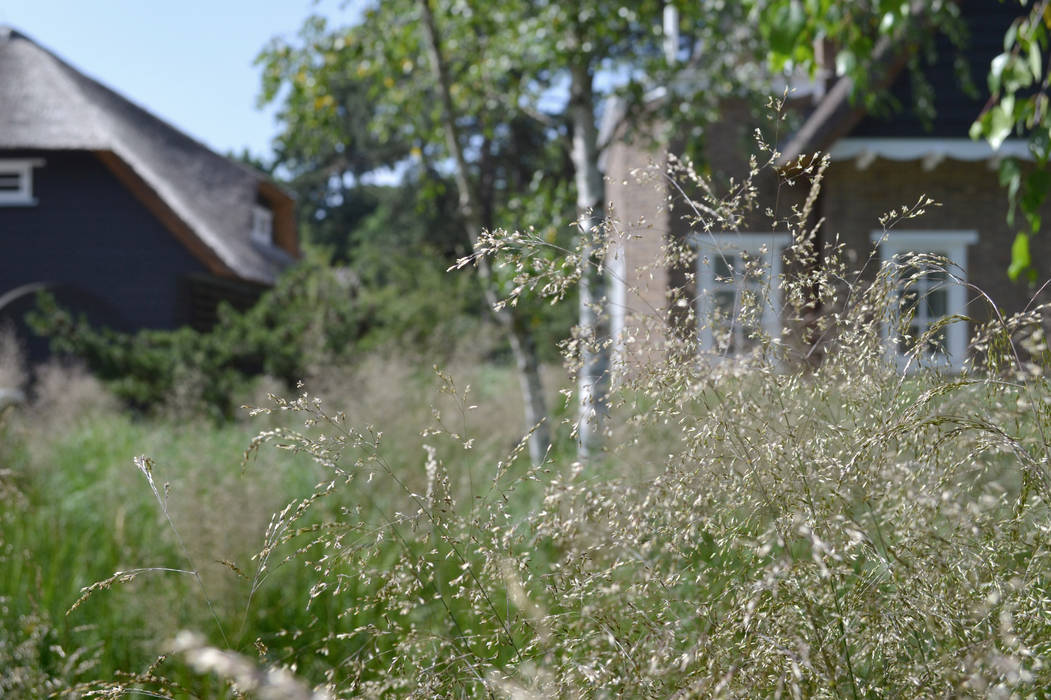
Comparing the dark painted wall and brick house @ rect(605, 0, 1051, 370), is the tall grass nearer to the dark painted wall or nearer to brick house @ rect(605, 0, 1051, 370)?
brick house @ rect(605, 0, 1051, 370)

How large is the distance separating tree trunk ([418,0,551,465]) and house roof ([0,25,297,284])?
27.5 ft

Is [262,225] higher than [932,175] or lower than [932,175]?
higher

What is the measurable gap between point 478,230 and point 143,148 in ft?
36.6

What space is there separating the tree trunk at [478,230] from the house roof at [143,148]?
8395mm

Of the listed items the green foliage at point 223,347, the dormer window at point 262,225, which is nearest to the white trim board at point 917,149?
the green foliage at point 223,347

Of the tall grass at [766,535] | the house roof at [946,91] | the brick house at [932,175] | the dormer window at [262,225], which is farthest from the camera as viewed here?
the dormer window at [262,225]

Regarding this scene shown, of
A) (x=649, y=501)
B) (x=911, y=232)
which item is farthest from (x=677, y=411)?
(x=911, y=232)

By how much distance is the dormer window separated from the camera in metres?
18.5

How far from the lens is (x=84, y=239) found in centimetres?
1490

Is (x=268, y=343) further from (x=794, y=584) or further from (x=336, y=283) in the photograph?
(x=794, y=584)

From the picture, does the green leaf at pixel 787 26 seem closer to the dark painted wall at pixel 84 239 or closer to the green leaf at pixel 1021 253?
the green leaf at pixel 1021 253

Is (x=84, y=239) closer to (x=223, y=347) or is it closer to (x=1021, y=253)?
(x=223, y=347)

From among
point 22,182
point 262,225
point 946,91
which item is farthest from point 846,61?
point 262,225

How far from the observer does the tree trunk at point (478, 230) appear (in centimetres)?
679
